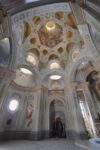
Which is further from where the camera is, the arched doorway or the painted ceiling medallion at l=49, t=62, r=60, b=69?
the painted ceiling medallion at l=49, t=62, r=60, b=69

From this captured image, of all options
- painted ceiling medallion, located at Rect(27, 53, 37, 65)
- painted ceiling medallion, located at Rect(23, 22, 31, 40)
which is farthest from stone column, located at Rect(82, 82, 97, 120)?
painted ceiling medallion, located at Rect(23, 22, 31, 40)

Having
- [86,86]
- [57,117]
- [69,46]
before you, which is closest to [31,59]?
[69,46]

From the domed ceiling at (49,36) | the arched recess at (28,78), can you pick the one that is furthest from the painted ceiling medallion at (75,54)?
the arched recess at (28,78)

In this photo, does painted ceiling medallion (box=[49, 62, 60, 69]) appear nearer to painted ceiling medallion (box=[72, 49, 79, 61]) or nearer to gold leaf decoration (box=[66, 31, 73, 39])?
painted ceiling medallion (box=[72, 49, 79, 61])

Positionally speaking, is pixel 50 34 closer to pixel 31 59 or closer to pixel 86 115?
pixel 31 59

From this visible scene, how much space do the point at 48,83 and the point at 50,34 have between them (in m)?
6.80

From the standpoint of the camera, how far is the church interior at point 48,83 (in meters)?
9.28

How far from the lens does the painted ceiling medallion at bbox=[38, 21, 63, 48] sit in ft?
43.3

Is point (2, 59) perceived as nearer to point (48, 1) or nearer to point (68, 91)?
point (48, 1)

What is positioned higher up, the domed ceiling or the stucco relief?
the domed ceiling

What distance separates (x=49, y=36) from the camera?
46.6 ft

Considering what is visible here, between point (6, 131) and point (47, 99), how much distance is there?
5578 millimetres

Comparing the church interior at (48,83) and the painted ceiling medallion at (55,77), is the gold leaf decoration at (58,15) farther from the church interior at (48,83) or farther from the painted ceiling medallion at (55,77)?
the painted ceiling medallion at (55,77)

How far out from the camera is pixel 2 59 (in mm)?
8266
